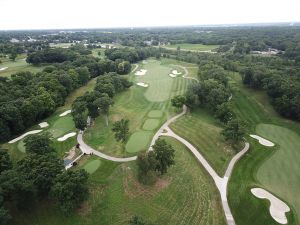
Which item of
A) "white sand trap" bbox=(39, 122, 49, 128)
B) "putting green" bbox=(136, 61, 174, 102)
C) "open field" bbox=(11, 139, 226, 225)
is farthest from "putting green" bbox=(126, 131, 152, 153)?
"putting green" bbox=(136, 61, 174, 102)

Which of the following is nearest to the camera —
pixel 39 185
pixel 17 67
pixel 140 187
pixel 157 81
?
pixel 39 185

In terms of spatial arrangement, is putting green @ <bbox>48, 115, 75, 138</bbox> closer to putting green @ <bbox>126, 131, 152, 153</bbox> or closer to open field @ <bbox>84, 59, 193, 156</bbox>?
open field @ <bbox>84, 59, 193, 156</bbox>

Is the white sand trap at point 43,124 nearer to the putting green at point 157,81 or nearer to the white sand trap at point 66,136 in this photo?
the white sand trap at point 66,136

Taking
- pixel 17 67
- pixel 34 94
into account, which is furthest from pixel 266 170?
pixel 17 67

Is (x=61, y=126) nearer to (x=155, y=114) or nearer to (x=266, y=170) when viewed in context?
(x=155, y=114)

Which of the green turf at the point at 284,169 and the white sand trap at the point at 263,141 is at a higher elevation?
the green turf at the point at 284,169

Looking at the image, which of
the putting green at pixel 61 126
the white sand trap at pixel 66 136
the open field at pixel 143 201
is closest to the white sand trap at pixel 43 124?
the putting green at pixel 61 126

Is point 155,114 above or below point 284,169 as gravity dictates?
below

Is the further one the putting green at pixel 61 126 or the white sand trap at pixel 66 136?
the putting green at pixel 61 126
